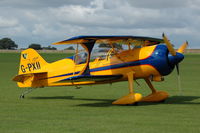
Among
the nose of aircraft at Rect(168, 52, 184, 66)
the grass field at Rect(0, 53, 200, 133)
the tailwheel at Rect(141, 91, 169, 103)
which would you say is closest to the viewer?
the grass field at Rect(0, 53, 200, 133)

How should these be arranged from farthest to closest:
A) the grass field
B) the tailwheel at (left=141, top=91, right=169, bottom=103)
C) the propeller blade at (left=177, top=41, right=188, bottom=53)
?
the tailwheel at (left=141, top=91, right=169, bottom=103) → the propeller blade at (left=177, top=41, right=188, bottom=53) → the grass field

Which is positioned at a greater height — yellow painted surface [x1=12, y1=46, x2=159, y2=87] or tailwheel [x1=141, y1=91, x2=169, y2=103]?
Result: yellow painted surface [x1=12, y1=46, x2=159, y2=87]

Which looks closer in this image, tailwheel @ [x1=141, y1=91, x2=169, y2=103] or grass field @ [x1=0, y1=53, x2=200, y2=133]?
grass field @ [x1=0, y1=53, x2=200, y2=133]

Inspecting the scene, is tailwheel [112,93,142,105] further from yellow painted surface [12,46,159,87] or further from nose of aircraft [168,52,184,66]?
nose of aircraft [168,52,184,66]

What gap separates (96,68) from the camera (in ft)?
43.5

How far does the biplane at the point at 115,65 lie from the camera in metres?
12.1

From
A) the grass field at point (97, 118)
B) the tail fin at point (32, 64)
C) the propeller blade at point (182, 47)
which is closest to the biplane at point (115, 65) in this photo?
the propeller blade at point (182, 47)

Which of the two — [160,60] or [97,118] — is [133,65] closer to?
[160,60]

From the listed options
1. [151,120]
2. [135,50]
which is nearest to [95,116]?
[151,120]

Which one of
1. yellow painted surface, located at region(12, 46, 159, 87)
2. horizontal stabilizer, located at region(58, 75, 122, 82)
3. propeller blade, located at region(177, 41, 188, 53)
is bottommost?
horizontal stabilizer, located at region(58, 75, 122, 82)

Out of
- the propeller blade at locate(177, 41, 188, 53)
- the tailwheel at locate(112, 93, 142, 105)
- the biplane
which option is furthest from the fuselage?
the tailwheel at locate(112, 93, 142, 105)

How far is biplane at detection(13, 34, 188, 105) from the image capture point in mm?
12102

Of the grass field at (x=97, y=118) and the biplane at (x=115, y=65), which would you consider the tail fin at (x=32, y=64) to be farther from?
the grass field at (x=97, y=118)

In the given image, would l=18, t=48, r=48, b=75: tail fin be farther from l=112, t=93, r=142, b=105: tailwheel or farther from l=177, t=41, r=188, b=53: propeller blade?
l=177, t=41, r=188, b=53: propeller blade
